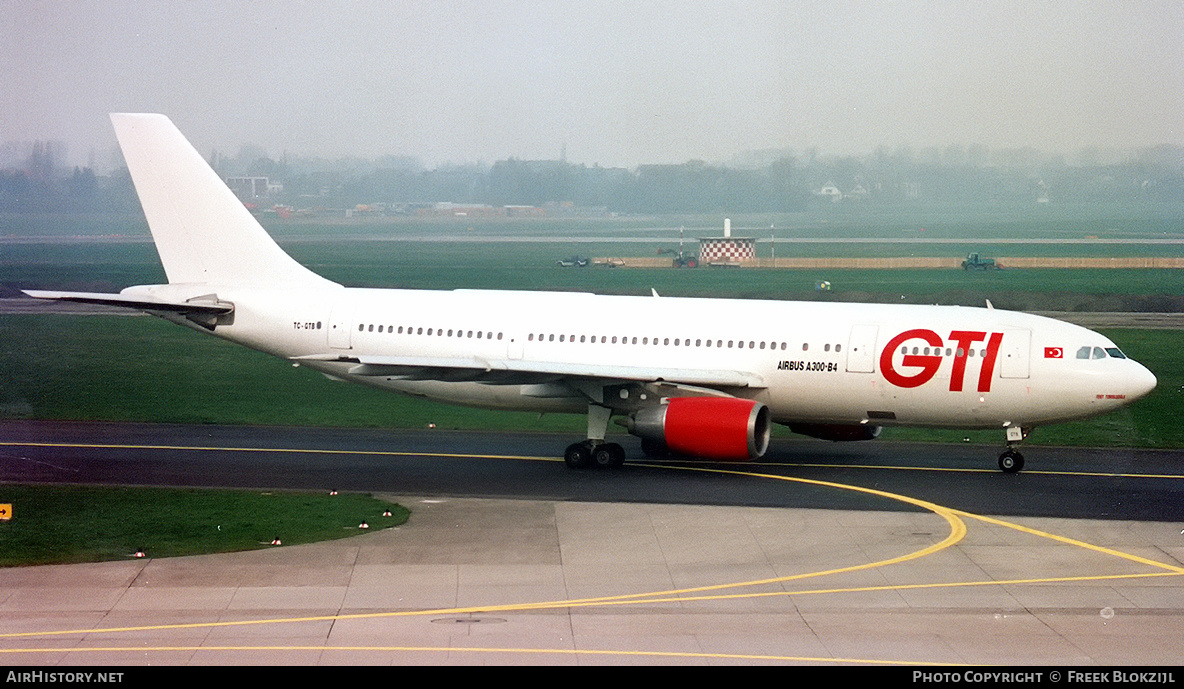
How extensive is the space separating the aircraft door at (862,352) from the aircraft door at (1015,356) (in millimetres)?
2713

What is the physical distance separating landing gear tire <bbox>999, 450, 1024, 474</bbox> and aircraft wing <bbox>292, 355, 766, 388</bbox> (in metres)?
5.58

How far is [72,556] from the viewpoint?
21.0m

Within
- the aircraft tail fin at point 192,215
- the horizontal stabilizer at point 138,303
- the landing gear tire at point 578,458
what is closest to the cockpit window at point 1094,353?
the landing gear tire at point 578,458

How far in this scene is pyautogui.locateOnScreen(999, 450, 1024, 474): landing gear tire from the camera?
96.0ft

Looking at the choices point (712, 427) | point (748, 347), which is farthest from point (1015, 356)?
Result: point (712, 427)

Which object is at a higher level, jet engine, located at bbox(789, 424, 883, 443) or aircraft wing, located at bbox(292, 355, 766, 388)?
aircraft wing, located at bbox(292, 355, 766, 388)

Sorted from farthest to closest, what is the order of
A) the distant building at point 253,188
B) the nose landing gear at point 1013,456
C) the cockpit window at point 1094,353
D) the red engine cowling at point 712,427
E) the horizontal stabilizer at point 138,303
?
the distant building at point 253,188 < the horizontal stabilizer at point 138,303 < the nose landing gear at point 1013,456 < the cockpit window at point 1094,353 < the red engine cowling at point 712,427

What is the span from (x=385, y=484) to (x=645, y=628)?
38.1 feet

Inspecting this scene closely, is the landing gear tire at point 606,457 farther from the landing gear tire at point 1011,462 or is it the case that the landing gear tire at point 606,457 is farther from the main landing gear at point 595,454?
the landing gear tire at point 1011,462

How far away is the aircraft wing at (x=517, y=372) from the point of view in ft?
96.3

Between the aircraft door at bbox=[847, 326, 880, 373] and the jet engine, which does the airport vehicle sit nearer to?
the jet engine

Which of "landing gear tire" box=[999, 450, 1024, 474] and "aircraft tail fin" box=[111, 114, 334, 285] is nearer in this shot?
"landing gear tire" box=[999, 450, 1024, 474]

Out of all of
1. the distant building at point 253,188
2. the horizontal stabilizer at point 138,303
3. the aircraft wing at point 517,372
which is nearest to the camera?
the aircraft wing at point 517,372

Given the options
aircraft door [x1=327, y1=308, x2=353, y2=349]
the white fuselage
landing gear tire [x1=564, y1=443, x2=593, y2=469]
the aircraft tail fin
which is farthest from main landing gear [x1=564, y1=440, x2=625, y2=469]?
the aircraft tail fin
